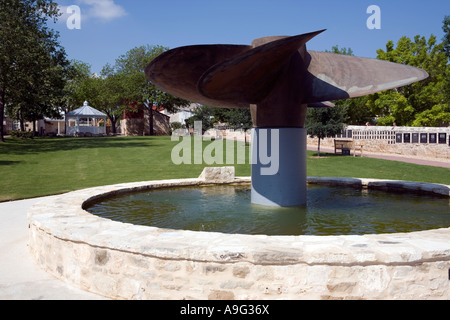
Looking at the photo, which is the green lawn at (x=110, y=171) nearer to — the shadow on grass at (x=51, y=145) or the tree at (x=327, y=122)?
the tree at (x=327, y=122)

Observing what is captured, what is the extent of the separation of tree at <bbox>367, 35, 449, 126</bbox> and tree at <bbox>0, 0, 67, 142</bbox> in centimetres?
2971

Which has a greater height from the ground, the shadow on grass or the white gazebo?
the white gazebo

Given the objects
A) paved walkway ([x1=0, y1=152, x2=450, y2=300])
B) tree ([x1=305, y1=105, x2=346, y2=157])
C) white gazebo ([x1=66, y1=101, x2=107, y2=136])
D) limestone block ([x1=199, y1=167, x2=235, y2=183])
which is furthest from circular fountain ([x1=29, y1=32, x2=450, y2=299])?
white gazebo ([x1=66, y1=101, x2=107, y2=136])

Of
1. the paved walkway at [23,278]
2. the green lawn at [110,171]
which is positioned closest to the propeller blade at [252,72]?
the paved walkway at [23,278]

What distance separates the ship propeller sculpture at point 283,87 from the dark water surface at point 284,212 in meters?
0.54

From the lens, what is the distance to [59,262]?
4766 mm

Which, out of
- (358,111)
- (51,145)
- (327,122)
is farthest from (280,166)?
(358,111)

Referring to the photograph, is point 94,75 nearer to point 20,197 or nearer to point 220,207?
point 20,197

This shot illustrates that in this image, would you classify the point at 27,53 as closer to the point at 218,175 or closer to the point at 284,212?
the point at 218,175

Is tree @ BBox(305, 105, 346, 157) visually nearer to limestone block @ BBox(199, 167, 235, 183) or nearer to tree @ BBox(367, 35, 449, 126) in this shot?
limestone block @ BBox(199, 167, 235, 183)

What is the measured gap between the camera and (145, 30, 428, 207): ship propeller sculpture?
6.84m

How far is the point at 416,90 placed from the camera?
37906 millimetres

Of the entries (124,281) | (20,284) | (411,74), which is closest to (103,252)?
(124,281)
